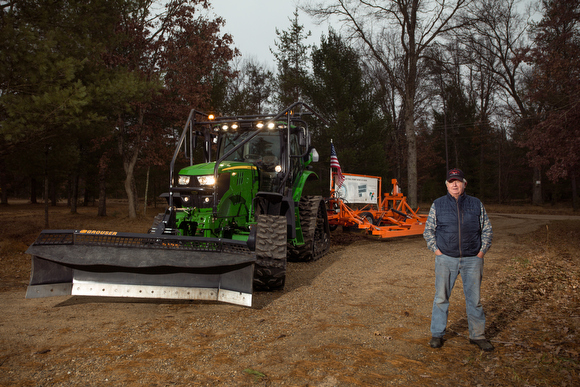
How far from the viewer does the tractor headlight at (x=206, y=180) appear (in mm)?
5316

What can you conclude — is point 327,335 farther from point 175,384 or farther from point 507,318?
point 507,318

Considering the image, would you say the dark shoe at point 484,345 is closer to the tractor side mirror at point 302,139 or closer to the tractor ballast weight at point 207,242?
the tractor ballast weight at point 207,242

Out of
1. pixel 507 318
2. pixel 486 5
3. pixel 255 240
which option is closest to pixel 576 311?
pixel 507 318

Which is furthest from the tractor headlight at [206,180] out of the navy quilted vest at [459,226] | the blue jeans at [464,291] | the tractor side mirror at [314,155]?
the blue jeans at [464,291]

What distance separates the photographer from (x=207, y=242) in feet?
13.7

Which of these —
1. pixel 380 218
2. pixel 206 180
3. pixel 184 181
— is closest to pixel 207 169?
pixel 206 180

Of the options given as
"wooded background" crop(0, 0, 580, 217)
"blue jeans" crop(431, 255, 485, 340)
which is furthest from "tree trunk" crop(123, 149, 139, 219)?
"blue jeans" crop(431, 255, 485, 340)

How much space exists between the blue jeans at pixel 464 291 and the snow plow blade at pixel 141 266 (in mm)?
1810

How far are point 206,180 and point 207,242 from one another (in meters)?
1.37

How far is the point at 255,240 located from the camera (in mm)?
4918

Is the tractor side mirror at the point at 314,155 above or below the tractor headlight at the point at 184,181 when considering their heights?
above

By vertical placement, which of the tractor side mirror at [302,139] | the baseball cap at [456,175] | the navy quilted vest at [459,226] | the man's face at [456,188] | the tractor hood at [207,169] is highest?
the tractor side mirror at [302,139]

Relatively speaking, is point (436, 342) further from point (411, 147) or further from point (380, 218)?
→ point (411, 147)

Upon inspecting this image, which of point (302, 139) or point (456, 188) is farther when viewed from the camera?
point (302, 139)
